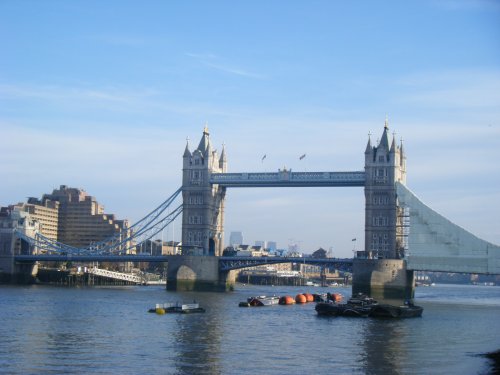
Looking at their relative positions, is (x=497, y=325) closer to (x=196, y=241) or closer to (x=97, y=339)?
(x=97, y=339)

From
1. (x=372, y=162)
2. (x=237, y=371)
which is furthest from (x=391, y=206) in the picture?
(x=237, y=371)

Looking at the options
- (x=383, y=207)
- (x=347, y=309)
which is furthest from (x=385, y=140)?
(x=347, y=309)

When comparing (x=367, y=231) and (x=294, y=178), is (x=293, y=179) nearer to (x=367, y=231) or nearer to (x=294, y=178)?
(x=294, y=178)

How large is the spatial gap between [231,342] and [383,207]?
78670 millimetres

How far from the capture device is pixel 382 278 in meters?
128

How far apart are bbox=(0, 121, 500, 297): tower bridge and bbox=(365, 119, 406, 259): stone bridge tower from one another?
16 cm

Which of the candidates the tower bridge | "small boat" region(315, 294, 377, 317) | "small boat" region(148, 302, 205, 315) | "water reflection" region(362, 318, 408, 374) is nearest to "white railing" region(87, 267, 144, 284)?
the tower bridge

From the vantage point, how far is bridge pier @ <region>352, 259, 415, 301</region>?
128m

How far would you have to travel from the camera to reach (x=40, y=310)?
88938mm

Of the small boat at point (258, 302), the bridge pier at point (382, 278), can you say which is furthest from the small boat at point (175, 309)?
the bridge pier at point (382, 278)

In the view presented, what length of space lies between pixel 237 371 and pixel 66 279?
137721mm

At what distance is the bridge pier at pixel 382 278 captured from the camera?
128 metres

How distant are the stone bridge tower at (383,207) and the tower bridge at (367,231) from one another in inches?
6.2

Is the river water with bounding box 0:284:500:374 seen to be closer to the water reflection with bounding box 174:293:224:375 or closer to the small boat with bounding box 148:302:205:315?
the water reflection with bounding box 174:293:224:375
